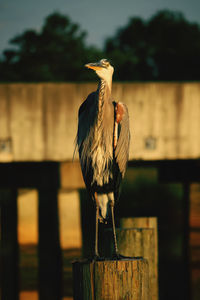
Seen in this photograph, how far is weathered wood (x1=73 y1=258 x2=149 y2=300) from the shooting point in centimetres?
399

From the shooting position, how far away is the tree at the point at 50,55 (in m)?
31.3

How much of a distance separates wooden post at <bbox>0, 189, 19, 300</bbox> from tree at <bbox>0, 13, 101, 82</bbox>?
38.7 feet

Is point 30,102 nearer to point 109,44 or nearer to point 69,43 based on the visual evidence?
point 69,43

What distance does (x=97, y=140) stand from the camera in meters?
5.55

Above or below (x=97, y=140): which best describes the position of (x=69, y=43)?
above

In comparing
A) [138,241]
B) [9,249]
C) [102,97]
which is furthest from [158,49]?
A: [138,241]

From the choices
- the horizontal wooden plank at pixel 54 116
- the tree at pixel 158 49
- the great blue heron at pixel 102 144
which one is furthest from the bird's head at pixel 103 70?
the tree at pixel 158 49

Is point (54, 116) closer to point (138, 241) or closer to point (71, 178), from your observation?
point (71, 178)

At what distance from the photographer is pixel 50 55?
126ft

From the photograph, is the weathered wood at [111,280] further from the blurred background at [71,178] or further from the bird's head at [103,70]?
the blurred background at [71,178]

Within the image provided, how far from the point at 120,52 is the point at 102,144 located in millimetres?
29673

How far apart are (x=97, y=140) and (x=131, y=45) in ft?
126

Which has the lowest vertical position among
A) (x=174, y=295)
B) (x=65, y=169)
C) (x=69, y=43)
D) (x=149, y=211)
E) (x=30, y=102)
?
(x=174, y=295)

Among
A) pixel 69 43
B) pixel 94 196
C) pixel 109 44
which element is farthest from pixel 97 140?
pixel 109 44
